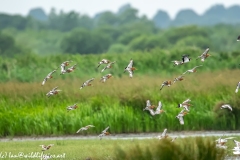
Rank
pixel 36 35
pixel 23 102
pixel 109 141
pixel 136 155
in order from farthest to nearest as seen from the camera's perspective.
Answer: pixel 36 35 → pixel 23 102 → pixel 109 141 → pixel 136 155

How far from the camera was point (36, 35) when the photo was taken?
119 meters

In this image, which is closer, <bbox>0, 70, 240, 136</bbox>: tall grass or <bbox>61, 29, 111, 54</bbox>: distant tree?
<bbox>0, 70, 240, 136</bbox>: tall grass

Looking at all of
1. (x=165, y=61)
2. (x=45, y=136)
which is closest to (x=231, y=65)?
(x=165, y=61)

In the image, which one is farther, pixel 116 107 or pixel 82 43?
pixel 82 43

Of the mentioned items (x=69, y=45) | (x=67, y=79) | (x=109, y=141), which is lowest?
(x=109, y=141)

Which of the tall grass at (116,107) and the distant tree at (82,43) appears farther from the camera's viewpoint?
the distant tree at (82,43)

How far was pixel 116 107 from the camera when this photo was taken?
24.2 metres

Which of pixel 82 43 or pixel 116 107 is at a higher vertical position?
pixel 82 43

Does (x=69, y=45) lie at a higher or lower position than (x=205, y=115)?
higher

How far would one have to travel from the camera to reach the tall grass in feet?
76.5

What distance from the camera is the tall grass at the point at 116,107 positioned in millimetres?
23312

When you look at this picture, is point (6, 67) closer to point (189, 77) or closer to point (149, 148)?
point (189, 77)

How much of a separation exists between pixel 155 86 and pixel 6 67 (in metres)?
10.1

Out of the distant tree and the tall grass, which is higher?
the distant tree
